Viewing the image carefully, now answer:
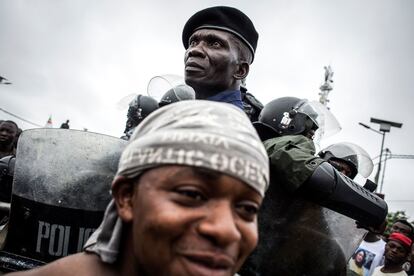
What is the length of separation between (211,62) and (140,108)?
35.5 inches

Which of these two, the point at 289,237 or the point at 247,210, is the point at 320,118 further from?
the point at 247,210

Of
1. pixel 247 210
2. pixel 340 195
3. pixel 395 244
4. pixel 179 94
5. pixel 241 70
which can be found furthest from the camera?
pixel 395 244

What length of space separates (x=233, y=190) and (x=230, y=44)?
1.77 meters

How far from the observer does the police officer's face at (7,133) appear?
6730 mm

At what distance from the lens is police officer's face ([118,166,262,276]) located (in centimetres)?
113

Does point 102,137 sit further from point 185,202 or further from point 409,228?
point 409,228

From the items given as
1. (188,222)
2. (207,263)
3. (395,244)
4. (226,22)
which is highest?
(226,22)

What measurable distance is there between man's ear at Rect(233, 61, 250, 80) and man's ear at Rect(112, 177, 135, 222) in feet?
5.57

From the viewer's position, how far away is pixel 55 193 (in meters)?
1.85

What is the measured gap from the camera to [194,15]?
2.87 m

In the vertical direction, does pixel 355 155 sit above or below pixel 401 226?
above

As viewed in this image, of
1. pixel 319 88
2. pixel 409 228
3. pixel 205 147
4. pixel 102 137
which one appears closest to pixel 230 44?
pixel 102 137

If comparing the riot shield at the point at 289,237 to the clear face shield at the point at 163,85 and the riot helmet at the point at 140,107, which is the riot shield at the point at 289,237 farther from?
the riot helmet at the point at 140,107

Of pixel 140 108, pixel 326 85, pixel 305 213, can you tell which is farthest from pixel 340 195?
pixel 326 85
